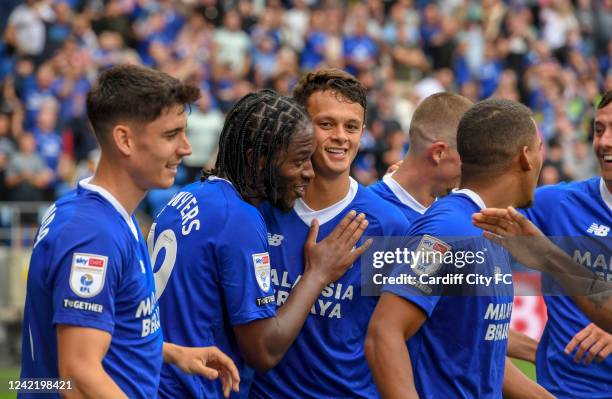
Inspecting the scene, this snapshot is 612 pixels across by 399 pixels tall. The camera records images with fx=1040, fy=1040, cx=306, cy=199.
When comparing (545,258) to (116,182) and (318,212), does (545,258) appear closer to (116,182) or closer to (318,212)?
(318,212)

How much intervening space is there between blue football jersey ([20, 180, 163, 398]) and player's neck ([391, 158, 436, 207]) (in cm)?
202

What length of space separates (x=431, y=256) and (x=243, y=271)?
32.7 inches

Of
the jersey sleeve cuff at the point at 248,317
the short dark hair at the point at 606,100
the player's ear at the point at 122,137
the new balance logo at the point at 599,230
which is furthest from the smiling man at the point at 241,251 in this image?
the short dark hair at the point at 606,100

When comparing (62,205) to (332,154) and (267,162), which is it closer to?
(267,162)

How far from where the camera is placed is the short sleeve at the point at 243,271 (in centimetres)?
452

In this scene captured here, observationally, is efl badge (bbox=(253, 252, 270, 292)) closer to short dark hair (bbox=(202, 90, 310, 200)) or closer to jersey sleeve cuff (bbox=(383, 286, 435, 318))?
short dark hair (bbox=(202, 90, 310, 200))

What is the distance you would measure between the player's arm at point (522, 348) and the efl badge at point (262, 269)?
73.6 inches

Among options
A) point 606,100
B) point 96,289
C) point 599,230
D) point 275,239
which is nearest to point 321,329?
point 275,239

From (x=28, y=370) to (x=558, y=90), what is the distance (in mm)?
18041

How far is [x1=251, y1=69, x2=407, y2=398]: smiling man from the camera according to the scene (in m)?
4.88

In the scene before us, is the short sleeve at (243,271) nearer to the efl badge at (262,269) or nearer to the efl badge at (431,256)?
the efl badge at (262,269)

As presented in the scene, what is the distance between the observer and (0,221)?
14016mm

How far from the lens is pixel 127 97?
4027 mm

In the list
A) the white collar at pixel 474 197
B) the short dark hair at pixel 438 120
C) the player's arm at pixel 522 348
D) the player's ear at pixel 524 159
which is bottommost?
the player's arm at pixel 522 348
